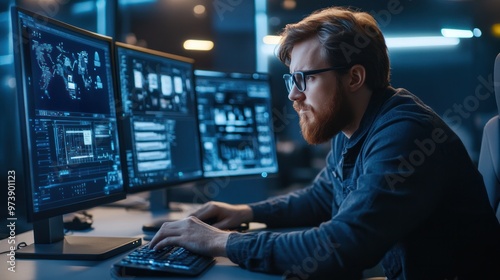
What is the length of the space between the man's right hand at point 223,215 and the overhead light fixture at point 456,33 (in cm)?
233

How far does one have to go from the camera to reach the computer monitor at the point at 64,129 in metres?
1.06

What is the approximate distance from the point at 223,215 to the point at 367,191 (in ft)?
2.03

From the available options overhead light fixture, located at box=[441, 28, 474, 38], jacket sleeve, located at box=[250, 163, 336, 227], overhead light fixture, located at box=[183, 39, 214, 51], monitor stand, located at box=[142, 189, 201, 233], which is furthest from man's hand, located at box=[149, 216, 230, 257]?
overhead light fixture, located at box=[441, 28, 474, 38]

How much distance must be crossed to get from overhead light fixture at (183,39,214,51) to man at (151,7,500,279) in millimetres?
1840

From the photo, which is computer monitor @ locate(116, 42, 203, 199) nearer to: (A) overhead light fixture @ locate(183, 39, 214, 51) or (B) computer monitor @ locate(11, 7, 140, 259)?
(B) computer monitor @ locate(11, 7, 140, 259)

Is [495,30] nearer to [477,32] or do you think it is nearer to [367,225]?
[477,32]

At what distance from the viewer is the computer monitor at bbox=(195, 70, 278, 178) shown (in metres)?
1.90

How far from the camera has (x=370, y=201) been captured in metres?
0.99

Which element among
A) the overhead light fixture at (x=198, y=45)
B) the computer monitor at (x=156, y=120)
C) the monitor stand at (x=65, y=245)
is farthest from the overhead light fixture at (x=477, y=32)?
the monitor stand at (x=65, y=245)

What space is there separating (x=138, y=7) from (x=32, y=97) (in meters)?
2.24

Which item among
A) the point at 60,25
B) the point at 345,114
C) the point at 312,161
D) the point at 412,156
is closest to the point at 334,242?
the point at 412,156

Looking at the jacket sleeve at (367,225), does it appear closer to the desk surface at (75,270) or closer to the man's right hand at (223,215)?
the desk surface at (75,270)

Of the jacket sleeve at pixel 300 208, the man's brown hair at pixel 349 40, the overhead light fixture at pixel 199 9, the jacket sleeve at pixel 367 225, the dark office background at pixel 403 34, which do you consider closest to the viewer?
the jacket sleeve at pixel 367 225

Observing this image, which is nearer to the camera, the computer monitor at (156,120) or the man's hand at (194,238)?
the man's hand at (194,238)
